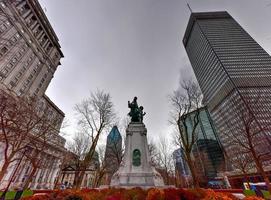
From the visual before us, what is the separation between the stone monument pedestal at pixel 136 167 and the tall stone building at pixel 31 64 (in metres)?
31.4

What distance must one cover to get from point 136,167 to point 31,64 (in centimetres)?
5930

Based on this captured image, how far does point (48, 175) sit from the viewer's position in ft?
187

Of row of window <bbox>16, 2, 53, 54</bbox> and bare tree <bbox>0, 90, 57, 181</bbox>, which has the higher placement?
row of window <bbox>16, 2, 53, 54</bbox>

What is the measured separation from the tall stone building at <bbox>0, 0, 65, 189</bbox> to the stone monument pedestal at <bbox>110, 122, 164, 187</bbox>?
103ft

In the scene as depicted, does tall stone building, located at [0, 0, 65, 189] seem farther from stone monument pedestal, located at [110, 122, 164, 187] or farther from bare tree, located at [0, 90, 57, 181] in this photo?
stone monument pedestal, located at [110, 122, 164, 187]

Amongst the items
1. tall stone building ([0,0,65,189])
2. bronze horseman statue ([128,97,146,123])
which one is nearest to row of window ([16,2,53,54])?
tall stone building ([0,0,65,189])

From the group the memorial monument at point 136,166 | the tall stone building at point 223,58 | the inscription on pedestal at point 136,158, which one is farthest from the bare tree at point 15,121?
the tall stone building at point 223,58

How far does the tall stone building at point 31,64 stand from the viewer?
41688 mm

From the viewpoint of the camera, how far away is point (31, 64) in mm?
52438

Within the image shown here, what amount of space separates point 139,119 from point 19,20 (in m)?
58.5

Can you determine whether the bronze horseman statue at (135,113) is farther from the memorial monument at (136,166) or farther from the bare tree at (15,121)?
the bare tree at (15,121)

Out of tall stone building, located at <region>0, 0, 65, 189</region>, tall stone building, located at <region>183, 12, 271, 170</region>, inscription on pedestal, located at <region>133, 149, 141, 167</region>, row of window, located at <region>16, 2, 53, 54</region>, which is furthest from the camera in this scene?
tall stone building, located at <region>183, 12, 271, 170</region>

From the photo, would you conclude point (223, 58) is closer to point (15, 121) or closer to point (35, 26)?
point (35, 26)

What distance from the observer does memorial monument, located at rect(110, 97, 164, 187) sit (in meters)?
11.8
